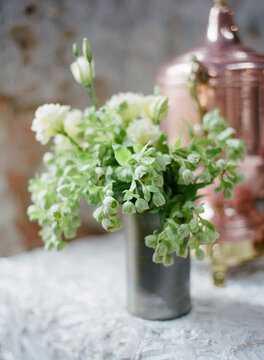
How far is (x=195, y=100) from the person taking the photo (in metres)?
0.90

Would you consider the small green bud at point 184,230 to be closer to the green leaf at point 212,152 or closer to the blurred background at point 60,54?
the green leaf at point 212,152

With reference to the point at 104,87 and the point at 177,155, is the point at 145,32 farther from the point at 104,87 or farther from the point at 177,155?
the point at 177,155

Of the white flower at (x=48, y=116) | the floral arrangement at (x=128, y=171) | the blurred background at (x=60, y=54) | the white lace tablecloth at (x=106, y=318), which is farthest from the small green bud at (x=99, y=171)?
the blurred background at (x=60, y=54)

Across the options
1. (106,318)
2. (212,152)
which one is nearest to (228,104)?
(212,152)

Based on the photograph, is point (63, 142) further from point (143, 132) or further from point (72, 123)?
point (143, 132)

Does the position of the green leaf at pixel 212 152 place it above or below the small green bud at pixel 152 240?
above

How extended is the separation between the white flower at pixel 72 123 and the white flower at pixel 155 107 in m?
0.13

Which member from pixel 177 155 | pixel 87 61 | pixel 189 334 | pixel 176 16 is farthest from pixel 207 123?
pixel 176 16

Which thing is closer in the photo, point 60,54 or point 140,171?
point 140,171

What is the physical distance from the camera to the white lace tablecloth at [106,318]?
70 centimetres

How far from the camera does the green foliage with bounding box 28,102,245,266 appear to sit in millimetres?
637

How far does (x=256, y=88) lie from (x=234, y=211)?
0.97 feet

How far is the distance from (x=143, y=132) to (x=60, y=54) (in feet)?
1.92

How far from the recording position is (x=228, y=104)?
35.8 inches
